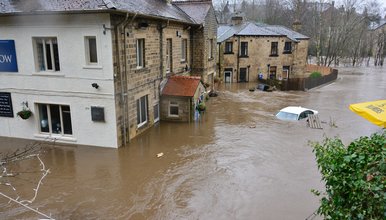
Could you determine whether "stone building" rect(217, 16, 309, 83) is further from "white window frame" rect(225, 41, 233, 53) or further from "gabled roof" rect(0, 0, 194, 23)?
"gabled roof" rect(0, 0, 194, 23)

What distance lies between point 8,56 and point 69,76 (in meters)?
3.26

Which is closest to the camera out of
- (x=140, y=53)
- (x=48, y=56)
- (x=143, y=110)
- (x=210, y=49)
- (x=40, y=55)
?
(x=48, y=56)

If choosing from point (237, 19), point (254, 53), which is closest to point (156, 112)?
point (254, 53)

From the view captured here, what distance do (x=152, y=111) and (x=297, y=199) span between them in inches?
375

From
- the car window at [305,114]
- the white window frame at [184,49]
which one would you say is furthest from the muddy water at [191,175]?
the white window frame at [184,49]

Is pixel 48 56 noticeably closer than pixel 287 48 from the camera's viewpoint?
Yes

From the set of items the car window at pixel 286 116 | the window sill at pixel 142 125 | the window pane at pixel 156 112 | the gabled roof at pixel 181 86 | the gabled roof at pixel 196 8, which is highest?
the gabled roof at pixel 196 8

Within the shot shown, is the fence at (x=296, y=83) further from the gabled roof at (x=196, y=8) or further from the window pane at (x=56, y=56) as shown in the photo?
the window pane at (x=56, y=56)

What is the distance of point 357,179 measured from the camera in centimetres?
416

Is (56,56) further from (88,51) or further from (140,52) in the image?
(140,52)

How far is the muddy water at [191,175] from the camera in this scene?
29.8 ft

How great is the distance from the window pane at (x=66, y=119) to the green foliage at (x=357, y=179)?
11932mm

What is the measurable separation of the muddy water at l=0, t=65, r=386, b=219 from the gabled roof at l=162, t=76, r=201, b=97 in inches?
71.2

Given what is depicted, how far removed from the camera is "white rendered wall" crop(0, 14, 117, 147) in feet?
41.7
